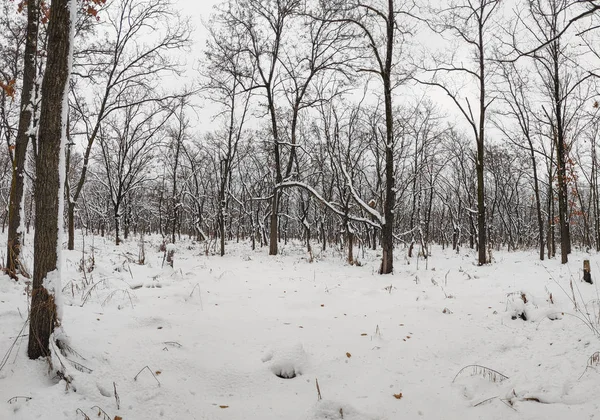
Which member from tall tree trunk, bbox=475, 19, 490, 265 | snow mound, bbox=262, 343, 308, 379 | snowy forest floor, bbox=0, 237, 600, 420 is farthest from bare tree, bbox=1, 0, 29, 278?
tall tree trunk, bbox=475, 19, 490, 265

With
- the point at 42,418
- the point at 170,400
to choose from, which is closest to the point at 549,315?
the point at 170,400

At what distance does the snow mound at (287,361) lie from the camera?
3.18m

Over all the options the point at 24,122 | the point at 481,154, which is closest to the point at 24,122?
the point at 24,122

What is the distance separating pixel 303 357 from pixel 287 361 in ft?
0.65

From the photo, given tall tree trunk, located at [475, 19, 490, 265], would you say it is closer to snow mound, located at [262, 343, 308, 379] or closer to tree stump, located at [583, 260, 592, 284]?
tree stump, located at [583, 260, 592, 284]

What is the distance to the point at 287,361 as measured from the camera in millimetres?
3227

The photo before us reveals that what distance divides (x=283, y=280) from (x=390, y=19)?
25.0ft

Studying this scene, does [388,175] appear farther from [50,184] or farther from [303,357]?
[50,184]

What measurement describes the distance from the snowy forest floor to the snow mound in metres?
0.01

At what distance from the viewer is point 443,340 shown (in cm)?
396

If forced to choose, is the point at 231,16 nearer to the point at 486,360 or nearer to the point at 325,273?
the point at 325,273

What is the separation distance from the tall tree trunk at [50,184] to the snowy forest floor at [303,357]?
0.23 metres

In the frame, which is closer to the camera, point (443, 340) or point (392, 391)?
point (392, 391)

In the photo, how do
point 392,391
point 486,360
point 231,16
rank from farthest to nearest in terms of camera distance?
point 231,16 < point 486,360 < point 392,391
